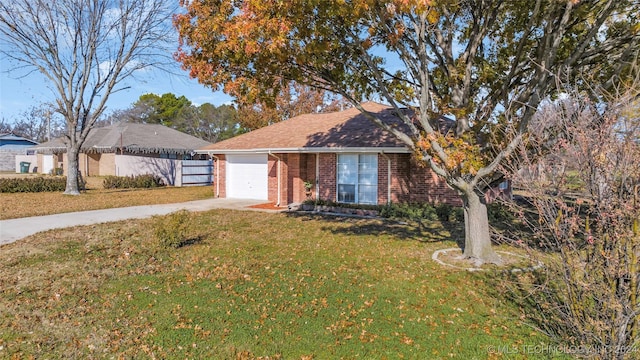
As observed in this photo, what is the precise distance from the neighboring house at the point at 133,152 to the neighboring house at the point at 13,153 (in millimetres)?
8550

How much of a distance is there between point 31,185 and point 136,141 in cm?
961

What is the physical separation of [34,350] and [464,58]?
28.4 ft

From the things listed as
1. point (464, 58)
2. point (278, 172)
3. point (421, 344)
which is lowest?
point (421, 344)

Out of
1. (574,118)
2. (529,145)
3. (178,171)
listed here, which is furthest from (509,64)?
(178,171)

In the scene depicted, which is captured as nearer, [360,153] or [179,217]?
[179,217]

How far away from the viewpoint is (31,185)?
20.1 meters

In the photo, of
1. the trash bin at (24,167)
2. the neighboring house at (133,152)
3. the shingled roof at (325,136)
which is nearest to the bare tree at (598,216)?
the shingled roof at (325,136)

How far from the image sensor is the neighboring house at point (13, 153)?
134ft

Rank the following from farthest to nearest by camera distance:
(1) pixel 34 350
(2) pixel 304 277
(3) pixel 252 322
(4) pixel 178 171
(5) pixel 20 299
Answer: (4) pixel 178 171
(2) pixel 304 277
(5) pixel 20 299
(3) pixel 252 322
(1) pixel 34 350

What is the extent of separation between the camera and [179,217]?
8484mm

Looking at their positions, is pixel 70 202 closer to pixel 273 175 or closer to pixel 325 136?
pixel 273 175

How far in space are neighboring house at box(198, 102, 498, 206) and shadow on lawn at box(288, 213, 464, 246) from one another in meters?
2.06

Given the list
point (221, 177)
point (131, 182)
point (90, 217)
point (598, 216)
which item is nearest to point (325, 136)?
point (221, 177)

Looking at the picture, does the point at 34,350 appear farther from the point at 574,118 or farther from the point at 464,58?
the point at 464,58
